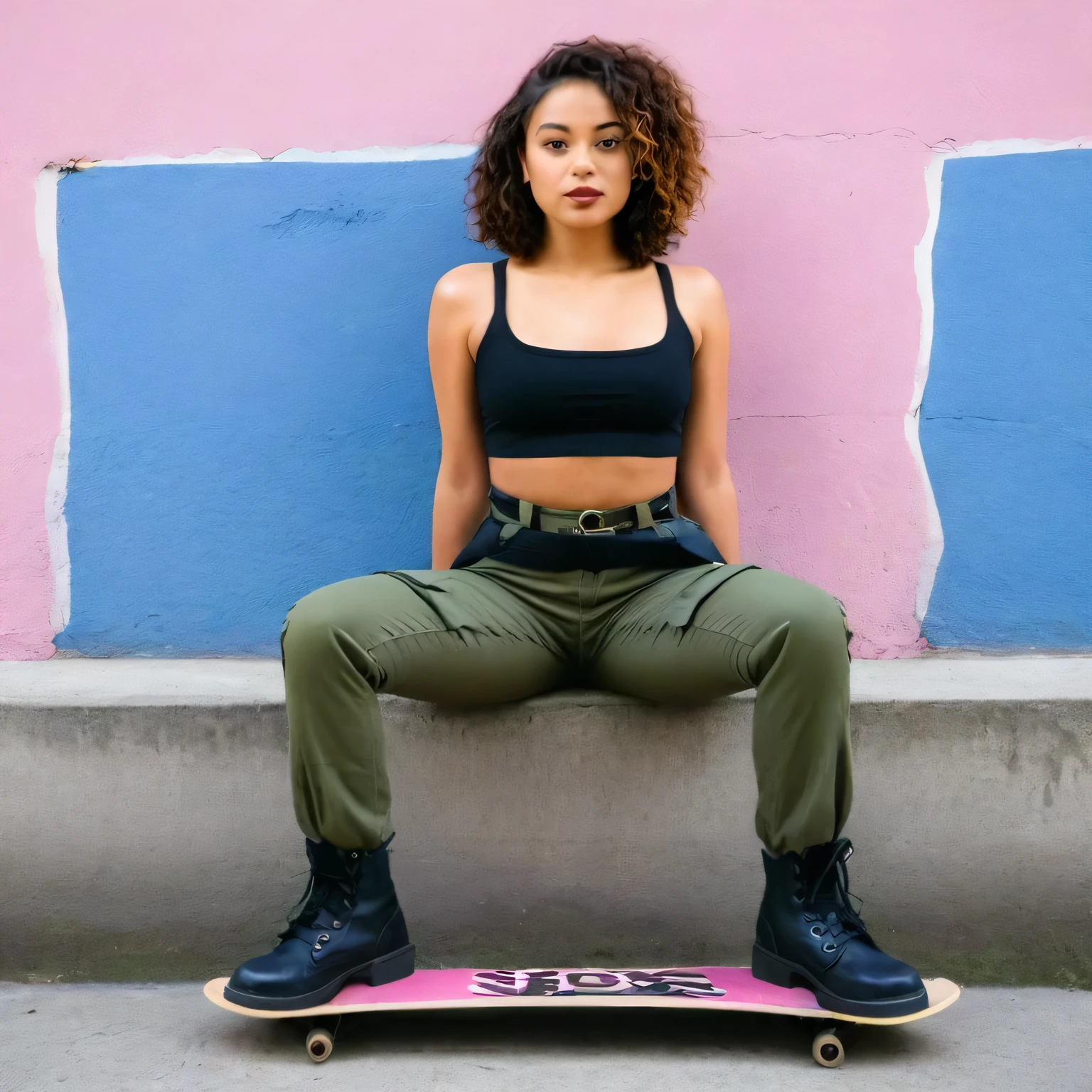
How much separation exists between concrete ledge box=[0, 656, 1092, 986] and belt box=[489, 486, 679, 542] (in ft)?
1.03

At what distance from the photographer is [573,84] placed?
202 cm

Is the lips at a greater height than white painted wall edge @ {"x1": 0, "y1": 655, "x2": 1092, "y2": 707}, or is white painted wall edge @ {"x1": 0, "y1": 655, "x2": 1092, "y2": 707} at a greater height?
the lips

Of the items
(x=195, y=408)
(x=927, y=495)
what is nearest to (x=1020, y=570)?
(x=927, y=495)

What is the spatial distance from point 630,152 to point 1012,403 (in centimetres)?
102

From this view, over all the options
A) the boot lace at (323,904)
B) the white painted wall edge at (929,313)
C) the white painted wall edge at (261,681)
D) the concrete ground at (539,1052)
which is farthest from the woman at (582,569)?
the white painted wall edge at (929,313)

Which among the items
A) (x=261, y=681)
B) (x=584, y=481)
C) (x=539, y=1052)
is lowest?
(x=539, y=1052)

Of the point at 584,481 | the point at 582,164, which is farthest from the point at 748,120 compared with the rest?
the point at 584,481

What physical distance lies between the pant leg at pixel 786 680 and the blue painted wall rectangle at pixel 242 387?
2.80 ft

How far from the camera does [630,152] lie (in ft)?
6.72

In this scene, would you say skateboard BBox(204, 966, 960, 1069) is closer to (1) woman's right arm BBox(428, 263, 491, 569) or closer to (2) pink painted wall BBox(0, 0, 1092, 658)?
(1) woman's right arm BBox(428, 263, 491, 569)

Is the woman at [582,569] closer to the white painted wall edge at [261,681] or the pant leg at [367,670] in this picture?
the pant leg at [367,670]

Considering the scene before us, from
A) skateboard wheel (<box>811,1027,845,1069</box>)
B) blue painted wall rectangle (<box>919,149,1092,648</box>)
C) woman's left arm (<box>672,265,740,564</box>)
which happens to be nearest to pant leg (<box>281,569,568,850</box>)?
woman's left arm (<box>672,265,740,564</box>)

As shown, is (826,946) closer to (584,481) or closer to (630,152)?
(584,481)

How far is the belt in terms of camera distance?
1.98 meters
